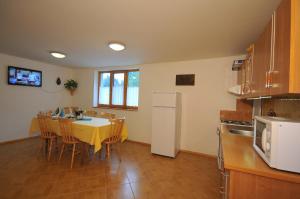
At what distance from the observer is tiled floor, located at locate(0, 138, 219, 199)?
80.1 inches

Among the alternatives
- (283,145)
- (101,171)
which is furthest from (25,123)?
(283,145)

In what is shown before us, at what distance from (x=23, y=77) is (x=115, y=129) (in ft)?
10.6

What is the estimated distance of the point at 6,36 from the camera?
8.61ft

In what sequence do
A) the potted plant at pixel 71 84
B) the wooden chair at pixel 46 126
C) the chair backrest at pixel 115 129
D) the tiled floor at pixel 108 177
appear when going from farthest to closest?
the potted plant at pixel 71 84
the wooden chair at pixel 46 126
the chair backrest at pixel 115 129
the tiled floor at pixel 108 177

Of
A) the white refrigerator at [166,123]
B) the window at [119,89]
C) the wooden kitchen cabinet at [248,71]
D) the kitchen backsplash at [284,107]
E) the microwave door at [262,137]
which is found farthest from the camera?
the window at [119,89]

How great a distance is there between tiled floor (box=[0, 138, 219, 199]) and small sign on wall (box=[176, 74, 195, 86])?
176 centimetres

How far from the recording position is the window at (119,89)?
14.9ft

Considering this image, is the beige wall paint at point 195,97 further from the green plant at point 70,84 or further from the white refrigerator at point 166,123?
the green plant at point 70,84

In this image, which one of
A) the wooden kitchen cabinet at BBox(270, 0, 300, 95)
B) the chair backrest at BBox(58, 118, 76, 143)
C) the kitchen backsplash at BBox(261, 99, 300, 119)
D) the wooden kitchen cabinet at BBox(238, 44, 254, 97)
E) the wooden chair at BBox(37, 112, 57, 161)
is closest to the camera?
the wooden kitchen cabinet at BBox(270, 0, 300, 95)

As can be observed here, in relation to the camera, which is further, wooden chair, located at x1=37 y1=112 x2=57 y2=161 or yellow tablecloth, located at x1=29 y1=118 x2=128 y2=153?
wooden chair, located at x1=37 y1=112 x2=57 y2=161

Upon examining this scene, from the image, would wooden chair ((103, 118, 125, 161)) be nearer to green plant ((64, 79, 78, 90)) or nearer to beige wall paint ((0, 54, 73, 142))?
beige wall paint ((0, 54, 73, 142))

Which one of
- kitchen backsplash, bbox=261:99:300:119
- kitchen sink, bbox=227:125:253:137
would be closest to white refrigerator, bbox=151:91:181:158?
kitchen sink, bbox=227:125:253:137

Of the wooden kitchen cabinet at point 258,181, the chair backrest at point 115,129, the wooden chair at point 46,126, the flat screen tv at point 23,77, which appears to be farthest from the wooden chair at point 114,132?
the flat screen tv at point 23,77

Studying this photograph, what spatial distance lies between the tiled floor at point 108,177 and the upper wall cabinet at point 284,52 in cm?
176
